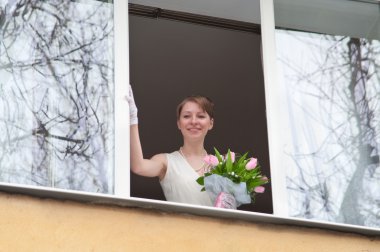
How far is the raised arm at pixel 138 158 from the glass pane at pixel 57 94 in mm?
172

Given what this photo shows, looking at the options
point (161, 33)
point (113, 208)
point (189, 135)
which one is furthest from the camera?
point (161, 33)

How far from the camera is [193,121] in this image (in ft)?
34.9

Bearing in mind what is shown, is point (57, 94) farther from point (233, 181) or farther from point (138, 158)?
point (233, 181)

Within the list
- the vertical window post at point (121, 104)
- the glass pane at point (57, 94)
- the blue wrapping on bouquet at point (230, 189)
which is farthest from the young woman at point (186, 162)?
the glass pane at point (57, 94)

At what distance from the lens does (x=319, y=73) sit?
9.78 m

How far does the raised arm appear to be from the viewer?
30.2 ft

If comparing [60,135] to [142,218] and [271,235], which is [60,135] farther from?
[271,235]

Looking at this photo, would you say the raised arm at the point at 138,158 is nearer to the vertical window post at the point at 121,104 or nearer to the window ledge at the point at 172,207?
the vertical window post at the point at 121,104

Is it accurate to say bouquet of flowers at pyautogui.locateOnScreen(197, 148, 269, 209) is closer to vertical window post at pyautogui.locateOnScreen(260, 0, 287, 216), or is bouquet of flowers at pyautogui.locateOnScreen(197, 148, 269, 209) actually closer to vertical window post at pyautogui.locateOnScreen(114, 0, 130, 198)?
vertical window post at pyautogui.locateOnScreen(260, 0, 287, 216)

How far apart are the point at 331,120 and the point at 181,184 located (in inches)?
48.8

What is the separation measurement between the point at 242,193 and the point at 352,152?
83cm

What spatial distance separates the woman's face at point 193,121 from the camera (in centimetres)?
1062

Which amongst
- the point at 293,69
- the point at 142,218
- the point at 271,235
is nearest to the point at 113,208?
the point at 142,218

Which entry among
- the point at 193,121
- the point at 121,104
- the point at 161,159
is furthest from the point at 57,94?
the point at 193,121
